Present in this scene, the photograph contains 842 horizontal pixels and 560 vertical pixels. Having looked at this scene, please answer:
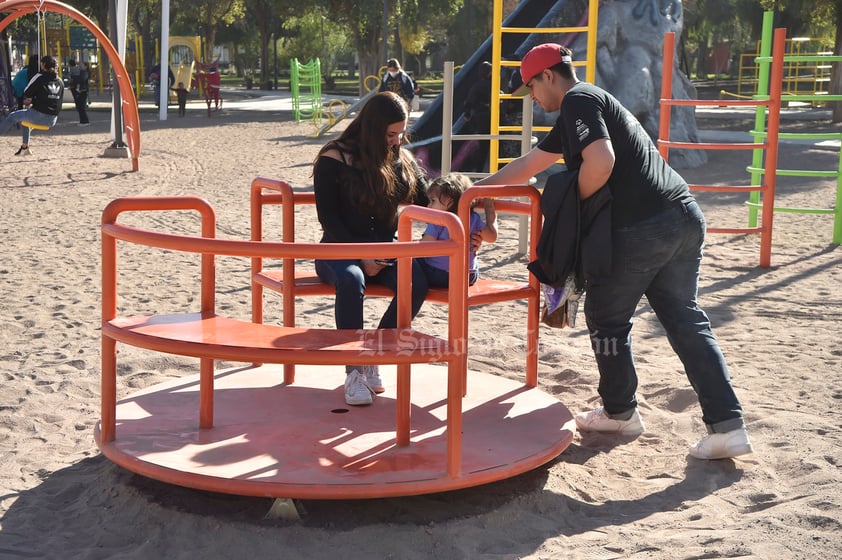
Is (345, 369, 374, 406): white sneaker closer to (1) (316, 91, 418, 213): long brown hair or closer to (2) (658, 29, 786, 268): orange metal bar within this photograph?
(1) (316, 91, 418, 213): long brown hair

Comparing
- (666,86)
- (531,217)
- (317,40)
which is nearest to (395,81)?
(666,86)

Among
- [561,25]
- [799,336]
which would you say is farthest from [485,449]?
[561,25]

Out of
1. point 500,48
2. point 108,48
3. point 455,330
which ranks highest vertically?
point 108,48

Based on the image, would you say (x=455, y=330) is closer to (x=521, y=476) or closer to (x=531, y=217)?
(x=521, y=476)

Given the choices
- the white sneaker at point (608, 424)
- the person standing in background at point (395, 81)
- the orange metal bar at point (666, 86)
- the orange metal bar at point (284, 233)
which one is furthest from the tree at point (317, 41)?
the white sneaker at point (608, 424)

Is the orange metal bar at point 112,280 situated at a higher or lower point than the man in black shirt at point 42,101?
lower

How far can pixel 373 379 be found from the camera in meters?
4.72

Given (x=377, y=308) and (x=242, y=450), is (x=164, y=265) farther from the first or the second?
(x=242, y=450)

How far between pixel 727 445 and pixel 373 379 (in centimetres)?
163

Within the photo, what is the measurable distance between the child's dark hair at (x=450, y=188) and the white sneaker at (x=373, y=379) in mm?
872

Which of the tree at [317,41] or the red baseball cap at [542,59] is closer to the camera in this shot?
the red baseball cap at [542,59]

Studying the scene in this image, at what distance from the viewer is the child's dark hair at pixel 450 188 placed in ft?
15.7

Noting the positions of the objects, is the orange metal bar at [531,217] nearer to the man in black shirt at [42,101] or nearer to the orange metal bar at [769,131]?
the orange metal bar at [769,131]

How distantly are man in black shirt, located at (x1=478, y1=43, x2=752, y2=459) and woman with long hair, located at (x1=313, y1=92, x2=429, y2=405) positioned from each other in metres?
0.59
